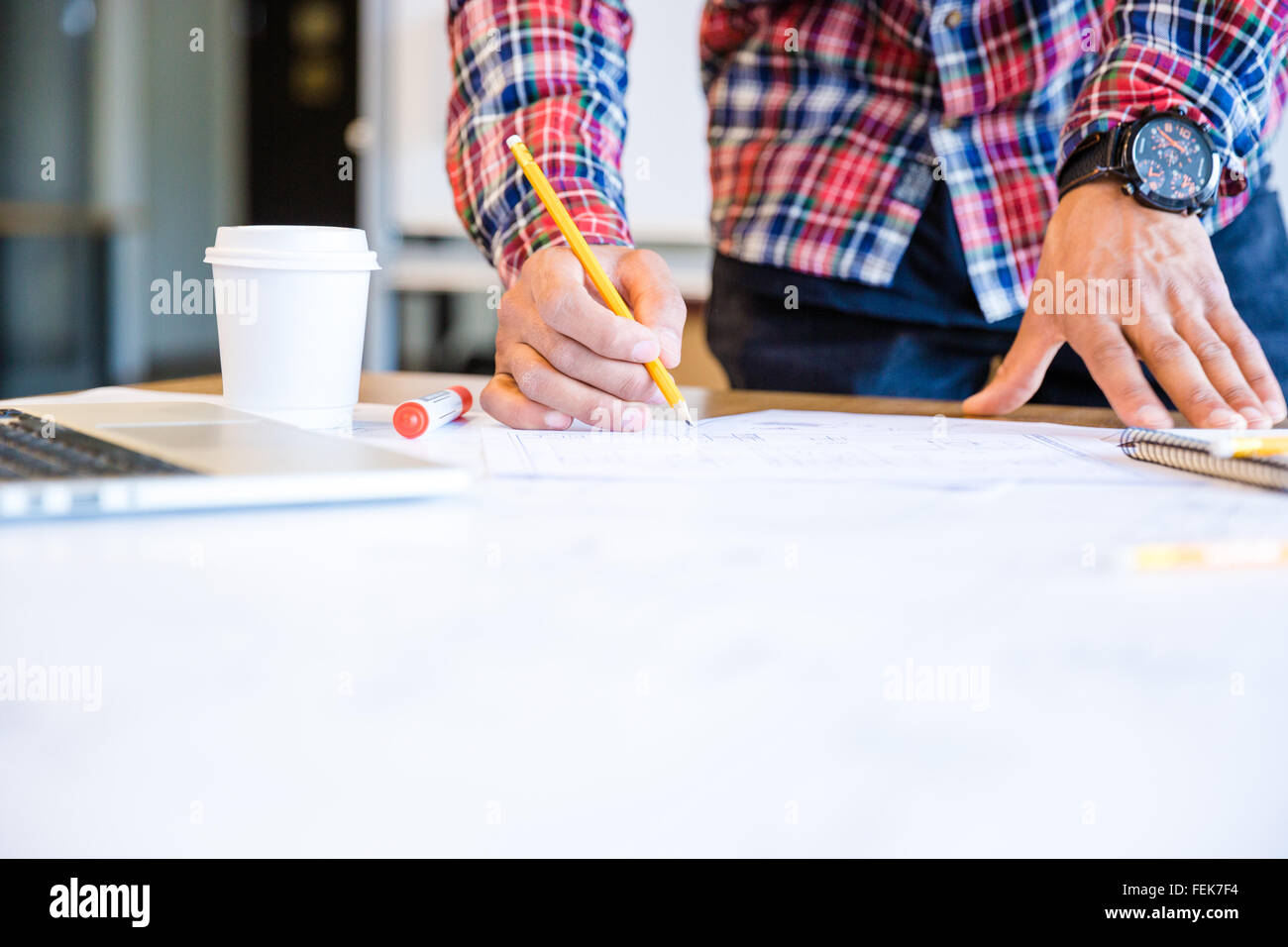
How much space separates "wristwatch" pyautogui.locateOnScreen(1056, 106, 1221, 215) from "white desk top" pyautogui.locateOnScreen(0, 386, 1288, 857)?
527 mm

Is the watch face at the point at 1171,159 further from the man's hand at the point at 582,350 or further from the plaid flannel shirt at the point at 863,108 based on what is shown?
the man's hand at the point at 582,350

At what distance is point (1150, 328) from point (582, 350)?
1.26 ft

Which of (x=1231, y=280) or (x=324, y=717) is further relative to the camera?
(x=1231, y=280)

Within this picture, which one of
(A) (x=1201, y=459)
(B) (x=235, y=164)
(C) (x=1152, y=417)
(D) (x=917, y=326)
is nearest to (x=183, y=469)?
(A) (x=1201, y=459)

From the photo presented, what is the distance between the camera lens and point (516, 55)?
0.94 meters

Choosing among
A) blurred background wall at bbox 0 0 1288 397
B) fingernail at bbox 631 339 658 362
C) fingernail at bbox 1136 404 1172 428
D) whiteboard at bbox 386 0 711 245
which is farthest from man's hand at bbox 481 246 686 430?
blurred background wall at bbox 0 0 1288 397

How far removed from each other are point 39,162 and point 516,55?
10.7 feet

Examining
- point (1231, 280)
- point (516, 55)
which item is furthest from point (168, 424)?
point (1231, 280)

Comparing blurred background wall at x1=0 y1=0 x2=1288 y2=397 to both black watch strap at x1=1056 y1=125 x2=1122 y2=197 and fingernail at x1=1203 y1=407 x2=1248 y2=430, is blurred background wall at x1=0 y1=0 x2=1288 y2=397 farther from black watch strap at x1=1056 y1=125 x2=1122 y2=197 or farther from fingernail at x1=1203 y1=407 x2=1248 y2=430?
fingernail at x1=1203 y1=407 x2=1248 y2=430

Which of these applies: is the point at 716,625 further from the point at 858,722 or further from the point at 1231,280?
the point at 1231,280

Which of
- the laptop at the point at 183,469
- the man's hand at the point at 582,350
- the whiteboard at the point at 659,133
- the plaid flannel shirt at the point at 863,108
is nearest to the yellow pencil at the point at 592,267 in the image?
the man's hand at the point at 582,350

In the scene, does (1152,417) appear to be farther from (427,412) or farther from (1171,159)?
(427,412)

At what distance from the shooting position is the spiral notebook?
1.73 ft
